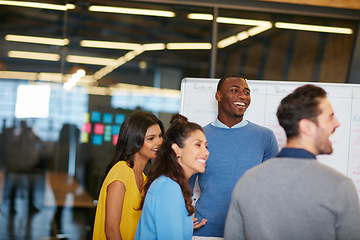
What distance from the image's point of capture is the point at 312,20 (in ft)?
15.2

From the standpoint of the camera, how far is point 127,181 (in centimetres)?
243

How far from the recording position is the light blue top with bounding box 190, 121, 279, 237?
2721 mm

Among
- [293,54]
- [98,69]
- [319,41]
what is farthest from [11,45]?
[319,41]

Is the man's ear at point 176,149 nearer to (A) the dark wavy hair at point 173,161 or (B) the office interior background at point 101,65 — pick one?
(A) the dark wavy hair at point 173,161

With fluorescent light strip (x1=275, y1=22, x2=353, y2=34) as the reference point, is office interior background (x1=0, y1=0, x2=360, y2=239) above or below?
below

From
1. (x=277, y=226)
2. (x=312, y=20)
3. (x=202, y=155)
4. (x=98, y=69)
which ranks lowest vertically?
(x=277, y=226)

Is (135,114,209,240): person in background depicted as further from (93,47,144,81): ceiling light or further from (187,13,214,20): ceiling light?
(187,13,214,20): ceiling light

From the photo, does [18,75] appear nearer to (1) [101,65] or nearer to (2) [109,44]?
(1) [101,65]

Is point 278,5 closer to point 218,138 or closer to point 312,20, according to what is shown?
point 312,20

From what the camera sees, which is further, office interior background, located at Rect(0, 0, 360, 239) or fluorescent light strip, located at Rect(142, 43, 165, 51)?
fluorescent light strip, located at Rect(142, 43, 165, 51)

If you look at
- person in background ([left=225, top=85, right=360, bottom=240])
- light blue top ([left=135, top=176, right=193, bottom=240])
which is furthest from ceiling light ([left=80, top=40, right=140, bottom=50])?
person in background ([left=225, top=85, right=360, bottom=240])

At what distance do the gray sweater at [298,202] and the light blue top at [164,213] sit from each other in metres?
0.29

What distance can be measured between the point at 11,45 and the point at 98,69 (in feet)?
3.00

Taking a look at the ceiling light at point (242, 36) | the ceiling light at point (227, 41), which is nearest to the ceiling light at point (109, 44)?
the ceiling light at point (227, 41)
